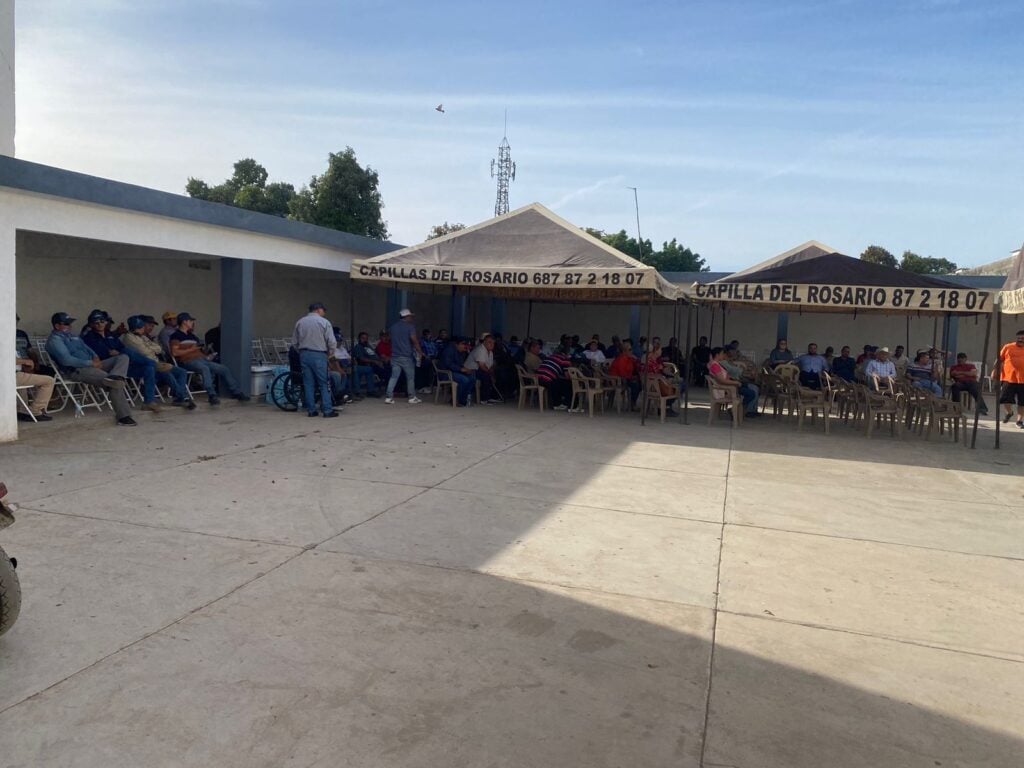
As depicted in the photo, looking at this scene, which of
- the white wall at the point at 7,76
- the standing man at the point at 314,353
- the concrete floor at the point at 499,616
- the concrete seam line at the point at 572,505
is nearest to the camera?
the concrete floor at the point at 499,616

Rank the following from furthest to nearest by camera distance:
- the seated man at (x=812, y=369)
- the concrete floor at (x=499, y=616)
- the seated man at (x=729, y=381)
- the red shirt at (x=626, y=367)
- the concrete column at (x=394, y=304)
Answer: the concrete column at (x=394, y=304) → the seated man at (x=812, y=369) → the red shirt at (x=626, y=367) → the seated man at (x=729, y=381) → the concrete floor at (x=499, y=616)

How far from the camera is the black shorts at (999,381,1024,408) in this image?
500 inches

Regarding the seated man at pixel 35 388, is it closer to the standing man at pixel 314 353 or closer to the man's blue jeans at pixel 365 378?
the standing man at pixel 314 353

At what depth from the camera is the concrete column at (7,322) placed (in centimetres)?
795

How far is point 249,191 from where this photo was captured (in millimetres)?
41812

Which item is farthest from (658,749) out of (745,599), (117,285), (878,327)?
(878,327)

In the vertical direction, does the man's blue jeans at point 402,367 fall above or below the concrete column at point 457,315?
below

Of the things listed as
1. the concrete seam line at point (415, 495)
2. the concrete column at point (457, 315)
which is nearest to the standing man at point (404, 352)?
the concrete seam line at point (415, 495)

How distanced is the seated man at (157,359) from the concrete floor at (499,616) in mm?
2716

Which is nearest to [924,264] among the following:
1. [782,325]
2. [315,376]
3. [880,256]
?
[880,256]

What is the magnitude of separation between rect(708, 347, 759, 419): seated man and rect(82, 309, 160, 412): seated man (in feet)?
26.9

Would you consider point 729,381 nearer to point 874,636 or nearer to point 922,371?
point 922,371

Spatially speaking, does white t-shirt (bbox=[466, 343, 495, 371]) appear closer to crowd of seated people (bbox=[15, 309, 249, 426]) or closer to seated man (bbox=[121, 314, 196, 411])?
crowd of seated people (bbox=[15, 309, 249, 426])

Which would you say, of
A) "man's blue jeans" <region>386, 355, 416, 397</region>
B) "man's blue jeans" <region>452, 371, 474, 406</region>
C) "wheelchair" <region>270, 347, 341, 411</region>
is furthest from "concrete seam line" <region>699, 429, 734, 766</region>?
"man's blue jeans" <region>386, 355, 416, 397</region>
